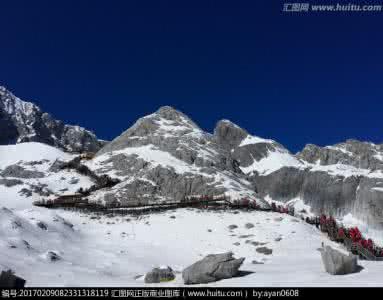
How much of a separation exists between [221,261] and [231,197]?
6869 centimetres

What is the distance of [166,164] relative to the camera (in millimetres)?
110125

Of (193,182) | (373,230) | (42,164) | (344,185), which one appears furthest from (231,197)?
(344,185)

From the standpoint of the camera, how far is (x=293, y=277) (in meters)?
18.8

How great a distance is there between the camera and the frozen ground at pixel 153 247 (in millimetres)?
20266

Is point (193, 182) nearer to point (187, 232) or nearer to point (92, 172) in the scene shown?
point (92, 172)

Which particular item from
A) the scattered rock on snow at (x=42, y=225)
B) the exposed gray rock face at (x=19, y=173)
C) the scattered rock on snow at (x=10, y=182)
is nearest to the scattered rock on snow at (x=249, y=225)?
the scattered rock on snow at (x=42, y=225)

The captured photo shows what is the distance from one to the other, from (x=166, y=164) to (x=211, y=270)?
90.8 m

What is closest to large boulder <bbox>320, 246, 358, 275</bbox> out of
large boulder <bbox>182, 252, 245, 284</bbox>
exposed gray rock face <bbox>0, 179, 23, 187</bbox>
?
large boulder <bbox>182, 252, 245, 284</bbox>

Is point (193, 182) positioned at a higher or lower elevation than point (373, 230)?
higher

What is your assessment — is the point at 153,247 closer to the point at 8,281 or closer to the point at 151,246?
the point at 151,246

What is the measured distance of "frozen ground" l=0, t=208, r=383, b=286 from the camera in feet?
66.5

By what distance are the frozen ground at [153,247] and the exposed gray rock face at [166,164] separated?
3639 centimetres

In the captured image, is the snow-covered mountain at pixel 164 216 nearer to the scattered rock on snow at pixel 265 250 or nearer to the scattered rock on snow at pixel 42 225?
the scattered rock on snow at pixel 42 225

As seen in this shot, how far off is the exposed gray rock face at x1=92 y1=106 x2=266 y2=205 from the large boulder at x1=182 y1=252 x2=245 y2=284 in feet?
212
